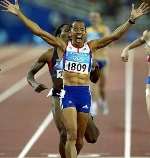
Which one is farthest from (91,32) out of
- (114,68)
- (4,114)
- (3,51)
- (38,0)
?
(38,0)

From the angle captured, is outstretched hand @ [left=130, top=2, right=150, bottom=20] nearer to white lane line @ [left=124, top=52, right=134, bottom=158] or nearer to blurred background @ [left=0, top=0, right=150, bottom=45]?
white lane line @ [left=124, top=52, right=134, bottom=158]

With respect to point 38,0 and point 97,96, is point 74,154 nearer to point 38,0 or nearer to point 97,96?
point 97,96

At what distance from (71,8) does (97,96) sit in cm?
2866

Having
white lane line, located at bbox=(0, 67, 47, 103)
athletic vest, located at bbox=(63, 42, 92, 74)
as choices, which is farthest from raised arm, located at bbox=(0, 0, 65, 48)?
white lane line, located at bbox=(0, 67, 47, 103)

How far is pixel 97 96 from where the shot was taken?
18.6m

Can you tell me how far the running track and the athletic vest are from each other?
124 inches

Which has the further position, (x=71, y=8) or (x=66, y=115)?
(x=71, y=8)

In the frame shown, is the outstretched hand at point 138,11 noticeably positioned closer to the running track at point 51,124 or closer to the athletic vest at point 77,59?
the athletic vest at point 77,59

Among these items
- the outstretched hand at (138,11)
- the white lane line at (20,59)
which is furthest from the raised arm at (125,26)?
the white lane line at (20,59)

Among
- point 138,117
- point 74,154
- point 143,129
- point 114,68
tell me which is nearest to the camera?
point 74,154

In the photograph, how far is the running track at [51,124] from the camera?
14.0m

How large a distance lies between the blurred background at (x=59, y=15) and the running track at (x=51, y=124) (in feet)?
49.2

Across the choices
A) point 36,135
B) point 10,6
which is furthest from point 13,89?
point 10,6

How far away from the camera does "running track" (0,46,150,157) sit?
14.0 meters
